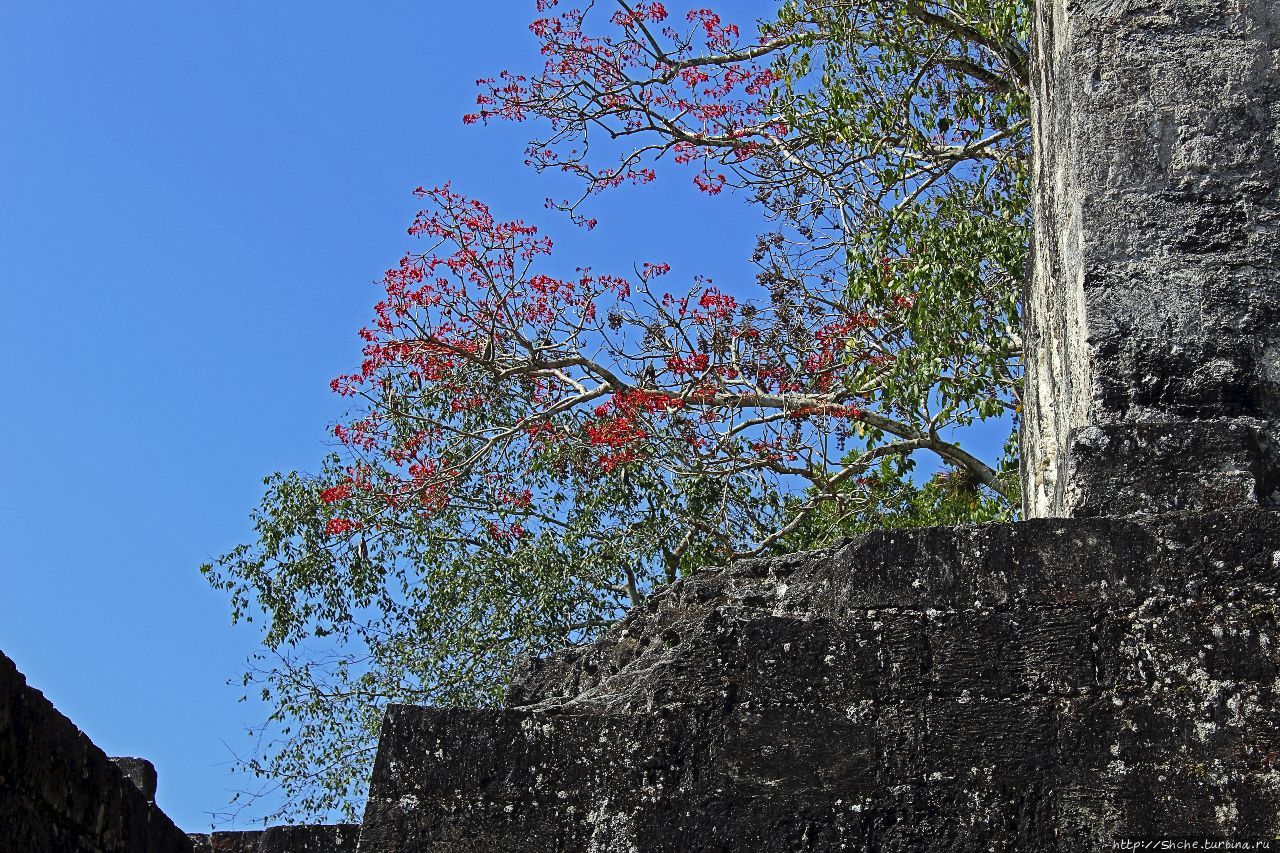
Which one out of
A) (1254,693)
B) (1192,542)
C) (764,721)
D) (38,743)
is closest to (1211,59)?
(1192,542)

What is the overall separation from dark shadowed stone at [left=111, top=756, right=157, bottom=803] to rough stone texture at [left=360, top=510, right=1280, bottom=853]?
7.82ft

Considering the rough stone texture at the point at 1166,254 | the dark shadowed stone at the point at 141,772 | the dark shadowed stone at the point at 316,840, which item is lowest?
the dark shadowed stone at the point at 316,840

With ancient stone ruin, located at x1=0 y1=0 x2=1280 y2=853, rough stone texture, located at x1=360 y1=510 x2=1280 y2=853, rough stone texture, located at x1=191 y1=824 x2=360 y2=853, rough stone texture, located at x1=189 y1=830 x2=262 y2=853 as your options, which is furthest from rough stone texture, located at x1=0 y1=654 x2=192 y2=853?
rough stone texture, located at x1=189 y1=830 x2=262 y2=853

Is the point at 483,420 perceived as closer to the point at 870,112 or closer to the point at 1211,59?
the point at 870,112

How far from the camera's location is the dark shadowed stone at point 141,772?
494cm

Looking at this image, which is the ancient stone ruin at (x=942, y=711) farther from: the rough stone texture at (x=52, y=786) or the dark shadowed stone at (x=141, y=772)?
the dark shadowed stone at (x=141, y=772)

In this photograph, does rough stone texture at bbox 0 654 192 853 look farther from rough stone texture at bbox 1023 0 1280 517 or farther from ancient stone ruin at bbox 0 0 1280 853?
rough stone texture at bbox 1023 0 1280 517

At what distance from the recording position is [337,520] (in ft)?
32.6

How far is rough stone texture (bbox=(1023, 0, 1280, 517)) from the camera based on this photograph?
10.7ft

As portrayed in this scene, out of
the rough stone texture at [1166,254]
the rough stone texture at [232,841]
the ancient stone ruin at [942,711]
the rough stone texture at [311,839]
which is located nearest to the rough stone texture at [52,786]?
the ancient stone ruin at [942,711]

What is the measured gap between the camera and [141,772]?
4953 millimetres

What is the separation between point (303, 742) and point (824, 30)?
18.5 ft

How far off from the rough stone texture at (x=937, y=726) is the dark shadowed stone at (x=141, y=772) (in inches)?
93.8

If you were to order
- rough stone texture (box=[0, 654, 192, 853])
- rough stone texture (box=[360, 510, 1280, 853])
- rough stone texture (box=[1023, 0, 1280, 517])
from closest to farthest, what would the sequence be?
rough stone texture (box=[360, 510, 1280, 853]), rough stone texture (box=[0, 654, 192, 853]), rough stone texture (box=[1023, 0, 1280, 517])
